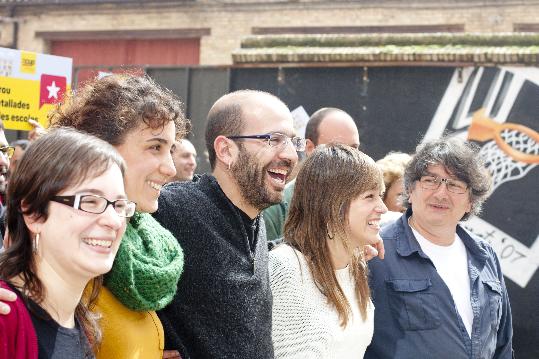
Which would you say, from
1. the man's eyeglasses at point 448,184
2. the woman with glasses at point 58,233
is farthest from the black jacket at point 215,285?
the man's eyeglasses at point 448,184

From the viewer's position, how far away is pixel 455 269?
4.36 meters

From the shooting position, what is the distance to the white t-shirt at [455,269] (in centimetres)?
420

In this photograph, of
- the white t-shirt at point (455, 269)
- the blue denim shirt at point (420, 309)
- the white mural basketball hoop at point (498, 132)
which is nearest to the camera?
the blue denim shirt at point (420, 309)

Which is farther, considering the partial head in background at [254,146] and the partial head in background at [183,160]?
the partial head in background at [183,160]

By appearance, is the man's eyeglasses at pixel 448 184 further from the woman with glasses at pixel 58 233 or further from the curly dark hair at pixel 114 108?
the woman with glasses at pixel 58 233

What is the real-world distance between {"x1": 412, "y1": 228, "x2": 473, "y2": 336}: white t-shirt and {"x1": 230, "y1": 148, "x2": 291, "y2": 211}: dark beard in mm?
1283

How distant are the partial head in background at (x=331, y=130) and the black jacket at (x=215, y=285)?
2247 mm

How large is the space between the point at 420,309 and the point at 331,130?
1749mm

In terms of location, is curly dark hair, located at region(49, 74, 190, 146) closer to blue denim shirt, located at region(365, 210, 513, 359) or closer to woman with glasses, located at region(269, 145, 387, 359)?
woman with glasses, located at region(269, 145, 387, 359)

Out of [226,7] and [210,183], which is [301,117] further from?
[226,7]

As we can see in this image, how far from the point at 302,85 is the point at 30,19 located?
46.6ft

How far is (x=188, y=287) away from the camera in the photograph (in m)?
3.18

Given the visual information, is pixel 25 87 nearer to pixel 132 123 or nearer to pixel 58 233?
pixel 132 123

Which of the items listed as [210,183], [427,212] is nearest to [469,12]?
[427,212]
